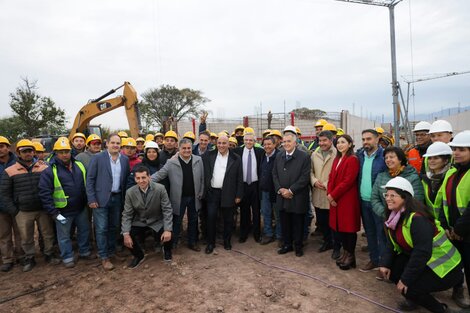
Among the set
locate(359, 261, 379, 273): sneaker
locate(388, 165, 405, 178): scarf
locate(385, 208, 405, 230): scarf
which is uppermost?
locate(388, 165, 405, 178): scarf

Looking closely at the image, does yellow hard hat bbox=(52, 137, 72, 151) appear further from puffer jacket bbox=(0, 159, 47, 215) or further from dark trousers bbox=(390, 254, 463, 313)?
dark trousers bbox=(390, 254, 463, 313)

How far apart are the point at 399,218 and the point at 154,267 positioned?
338cm

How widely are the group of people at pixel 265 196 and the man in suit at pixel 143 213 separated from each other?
0.02 meters

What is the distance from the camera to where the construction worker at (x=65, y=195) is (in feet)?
14.0

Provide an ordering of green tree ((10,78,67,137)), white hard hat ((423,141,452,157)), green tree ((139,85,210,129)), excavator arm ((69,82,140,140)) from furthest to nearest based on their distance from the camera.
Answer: green tree ((139,85,210,129)) → green tree ((10,78,67,137)) → excavator arm ((69,82,140,140)) → white hard hat ((423,141,452,157))

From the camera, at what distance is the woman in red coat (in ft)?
13.0

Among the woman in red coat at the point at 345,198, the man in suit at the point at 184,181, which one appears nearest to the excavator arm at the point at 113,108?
the man in suit at the point at 184,181

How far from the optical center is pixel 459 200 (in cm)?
289

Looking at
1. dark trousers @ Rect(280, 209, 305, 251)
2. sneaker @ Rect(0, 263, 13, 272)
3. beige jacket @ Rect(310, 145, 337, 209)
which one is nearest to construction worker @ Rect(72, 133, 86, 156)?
sneaker @ Rect(0, 263, 13, 272)

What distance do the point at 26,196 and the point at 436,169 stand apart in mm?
5536

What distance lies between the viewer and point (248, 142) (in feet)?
17.2

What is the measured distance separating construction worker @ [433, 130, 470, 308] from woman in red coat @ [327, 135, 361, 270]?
103 centimetres

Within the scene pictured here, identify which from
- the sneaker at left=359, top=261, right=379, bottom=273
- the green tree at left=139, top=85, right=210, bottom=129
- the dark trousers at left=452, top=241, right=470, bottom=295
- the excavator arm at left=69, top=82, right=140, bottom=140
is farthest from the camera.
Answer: the green tree at left=139, top=85, right=210, bottom=129

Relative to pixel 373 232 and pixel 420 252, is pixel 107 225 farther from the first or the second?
pixel 420 252
